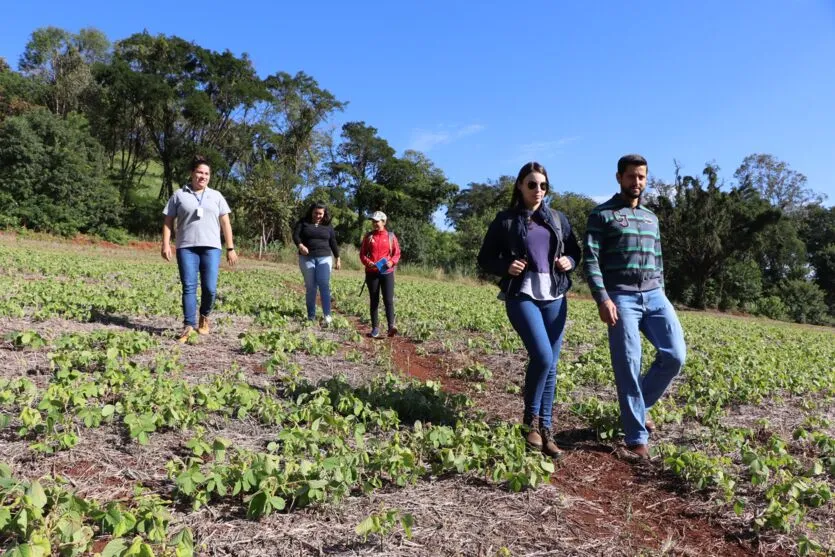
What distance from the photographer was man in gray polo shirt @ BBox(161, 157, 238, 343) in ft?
19.6

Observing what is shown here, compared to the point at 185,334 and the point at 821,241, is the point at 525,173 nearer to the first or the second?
the point at 185,334

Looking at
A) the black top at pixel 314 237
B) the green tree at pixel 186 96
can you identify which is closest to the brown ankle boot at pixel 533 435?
the black top at pixel 314 237

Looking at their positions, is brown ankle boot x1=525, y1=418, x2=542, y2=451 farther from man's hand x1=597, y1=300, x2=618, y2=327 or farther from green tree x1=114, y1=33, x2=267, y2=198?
green tree x1=114, y1=33, x2=267, y2=198

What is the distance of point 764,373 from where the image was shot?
6039mm

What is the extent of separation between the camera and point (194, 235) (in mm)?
5973

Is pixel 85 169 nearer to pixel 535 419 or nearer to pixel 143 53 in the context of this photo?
pixel 143 53

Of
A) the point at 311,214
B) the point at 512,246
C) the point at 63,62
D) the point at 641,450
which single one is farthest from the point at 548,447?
the point at 63,62

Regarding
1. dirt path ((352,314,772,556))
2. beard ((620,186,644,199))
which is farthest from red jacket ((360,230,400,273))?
dirt path ((352,314,772,556))

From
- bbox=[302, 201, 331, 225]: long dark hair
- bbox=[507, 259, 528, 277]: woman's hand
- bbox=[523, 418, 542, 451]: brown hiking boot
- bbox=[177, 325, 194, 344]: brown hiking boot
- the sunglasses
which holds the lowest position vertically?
bbox=[523, 418, 542, 451]: brown hiking boot

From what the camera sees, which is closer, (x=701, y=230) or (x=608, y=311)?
(x=608, y=311)

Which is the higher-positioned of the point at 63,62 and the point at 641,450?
the point at 63,62

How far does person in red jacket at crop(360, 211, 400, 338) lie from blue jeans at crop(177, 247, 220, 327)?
6.90ft

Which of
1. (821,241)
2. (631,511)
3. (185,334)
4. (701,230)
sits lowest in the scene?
(631,511)

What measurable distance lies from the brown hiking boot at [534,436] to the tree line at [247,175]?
2750 centimetres
